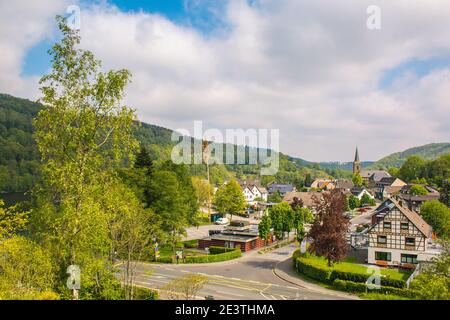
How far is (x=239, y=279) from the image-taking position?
33031 millimetres

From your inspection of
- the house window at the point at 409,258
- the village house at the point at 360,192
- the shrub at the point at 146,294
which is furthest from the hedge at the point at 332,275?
the village house at the point at 360,192

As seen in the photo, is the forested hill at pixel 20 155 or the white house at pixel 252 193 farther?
the forested hill at pixel 20 155

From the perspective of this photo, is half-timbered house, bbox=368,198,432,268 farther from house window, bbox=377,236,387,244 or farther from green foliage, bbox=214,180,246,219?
green foliage, bbox=214,180,246,219

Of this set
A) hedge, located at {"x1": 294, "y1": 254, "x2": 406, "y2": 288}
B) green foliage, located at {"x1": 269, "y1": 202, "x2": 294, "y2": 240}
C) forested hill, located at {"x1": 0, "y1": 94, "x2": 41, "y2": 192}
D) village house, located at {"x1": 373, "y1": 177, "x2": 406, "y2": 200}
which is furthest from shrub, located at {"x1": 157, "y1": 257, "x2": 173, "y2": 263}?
village house, located at {"x1": 373, "y1": 177, "x2": 406, "y2": 200}

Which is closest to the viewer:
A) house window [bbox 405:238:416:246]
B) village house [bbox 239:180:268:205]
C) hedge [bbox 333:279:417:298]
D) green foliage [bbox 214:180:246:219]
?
hedge [bbox 333:279:417:298]

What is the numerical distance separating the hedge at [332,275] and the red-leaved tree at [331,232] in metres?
1.68

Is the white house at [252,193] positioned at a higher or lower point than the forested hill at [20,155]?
lower

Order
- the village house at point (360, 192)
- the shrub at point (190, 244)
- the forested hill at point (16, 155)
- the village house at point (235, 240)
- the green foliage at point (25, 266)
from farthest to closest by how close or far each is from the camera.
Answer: the forested hill at point (16, 155) → the village house at point (360, 192) → the shrub at point (190, 244) → the village house at point (235, 240) → the green foliage at point (25, 266)

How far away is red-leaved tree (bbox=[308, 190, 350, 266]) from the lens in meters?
34.1

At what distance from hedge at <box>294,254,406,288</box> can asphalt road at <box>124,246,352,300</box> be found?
3.03 metres

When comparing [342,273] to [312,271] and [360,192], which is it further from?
[360,192]

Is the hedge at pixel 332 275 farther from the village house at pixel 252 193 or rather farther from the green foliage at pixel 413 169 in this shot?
the green foliage at pixel 413 169

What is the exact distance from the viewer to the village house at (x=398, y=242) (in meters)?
38.1
